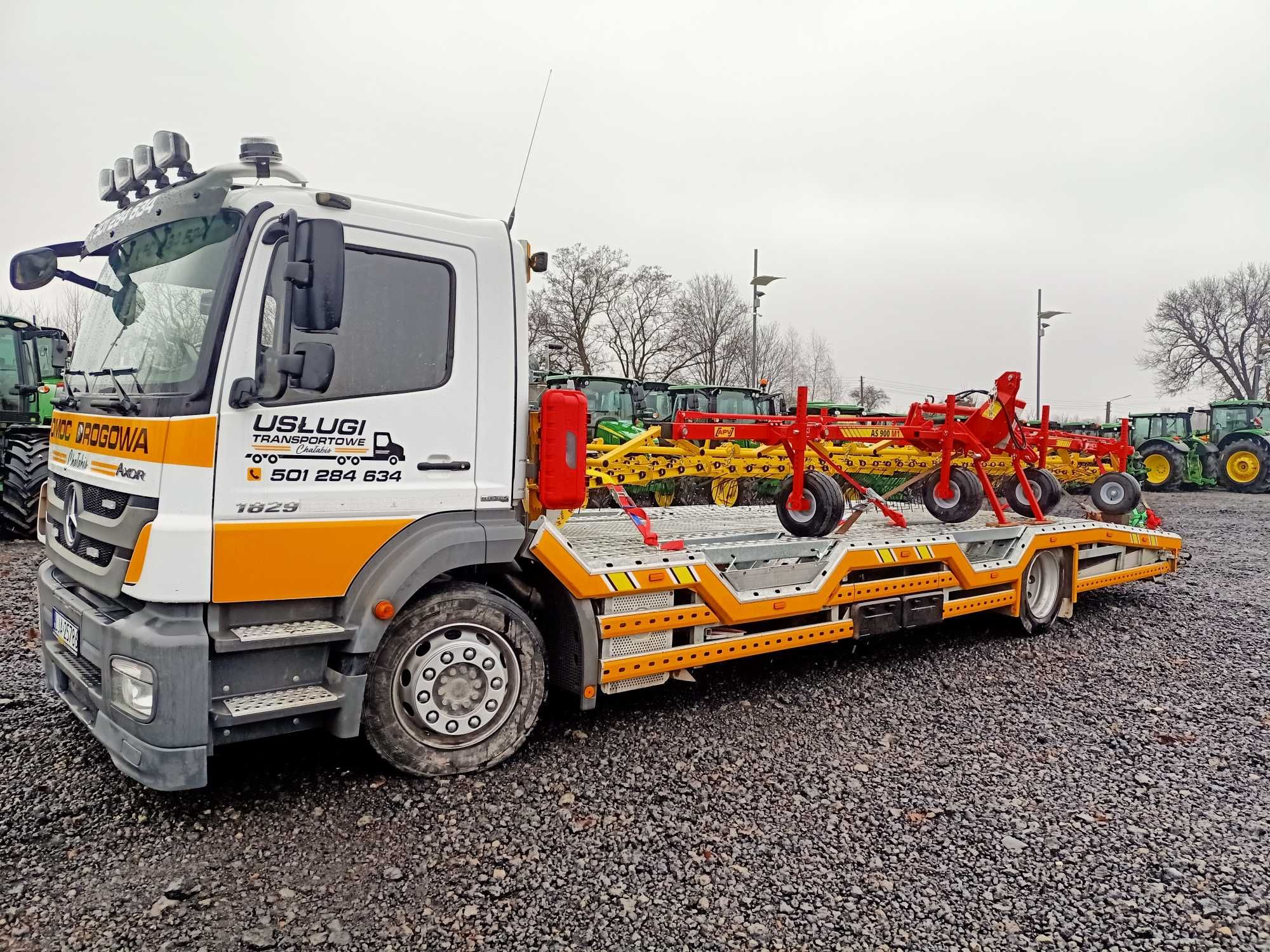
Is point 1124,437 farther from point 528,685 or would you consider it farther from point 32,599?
point 32,599

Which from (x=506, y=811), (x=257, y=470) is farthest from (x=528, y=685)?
(x=257, y=470)

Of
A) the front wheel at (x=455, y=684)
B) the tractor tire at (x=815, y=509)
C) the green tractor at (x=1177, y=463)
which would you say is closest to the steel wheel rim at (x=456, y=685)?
the front wheel at (x=455, y=684)

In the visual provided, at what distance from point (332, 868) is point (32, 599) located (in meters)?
5.35

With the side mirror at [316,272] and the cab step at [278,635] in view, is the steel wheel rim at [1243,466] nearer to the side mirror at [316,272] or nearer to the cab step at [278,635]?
the cab step at [278,635]

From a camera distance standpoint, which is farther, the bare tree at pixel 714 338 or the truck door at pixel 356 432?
the bare tree at pixel 714 338

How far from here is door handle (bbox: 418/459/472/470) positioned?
3555mm

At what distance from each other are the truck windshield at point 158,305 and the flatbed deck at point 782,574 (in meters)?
1.64

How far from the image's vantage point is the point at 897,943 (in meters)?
2.62

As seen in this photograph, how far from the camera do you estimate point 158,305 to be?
11.3ft

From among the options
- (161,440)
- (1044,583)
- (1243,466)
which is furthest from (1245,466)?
(161,440)

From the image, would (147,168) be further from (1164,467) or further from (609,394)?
(1164,467)

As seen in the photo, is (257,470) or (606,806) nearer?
(257,470)

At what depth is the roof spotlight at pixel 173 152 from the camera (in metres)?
3.46

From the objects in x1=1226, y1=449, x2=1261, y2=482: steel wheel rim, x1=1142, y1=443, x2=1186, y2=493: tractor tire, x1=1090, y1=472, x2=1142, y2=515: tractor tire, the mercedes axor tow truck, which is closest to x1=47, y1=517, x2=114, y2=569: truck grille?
the mercedes axor tow truck
